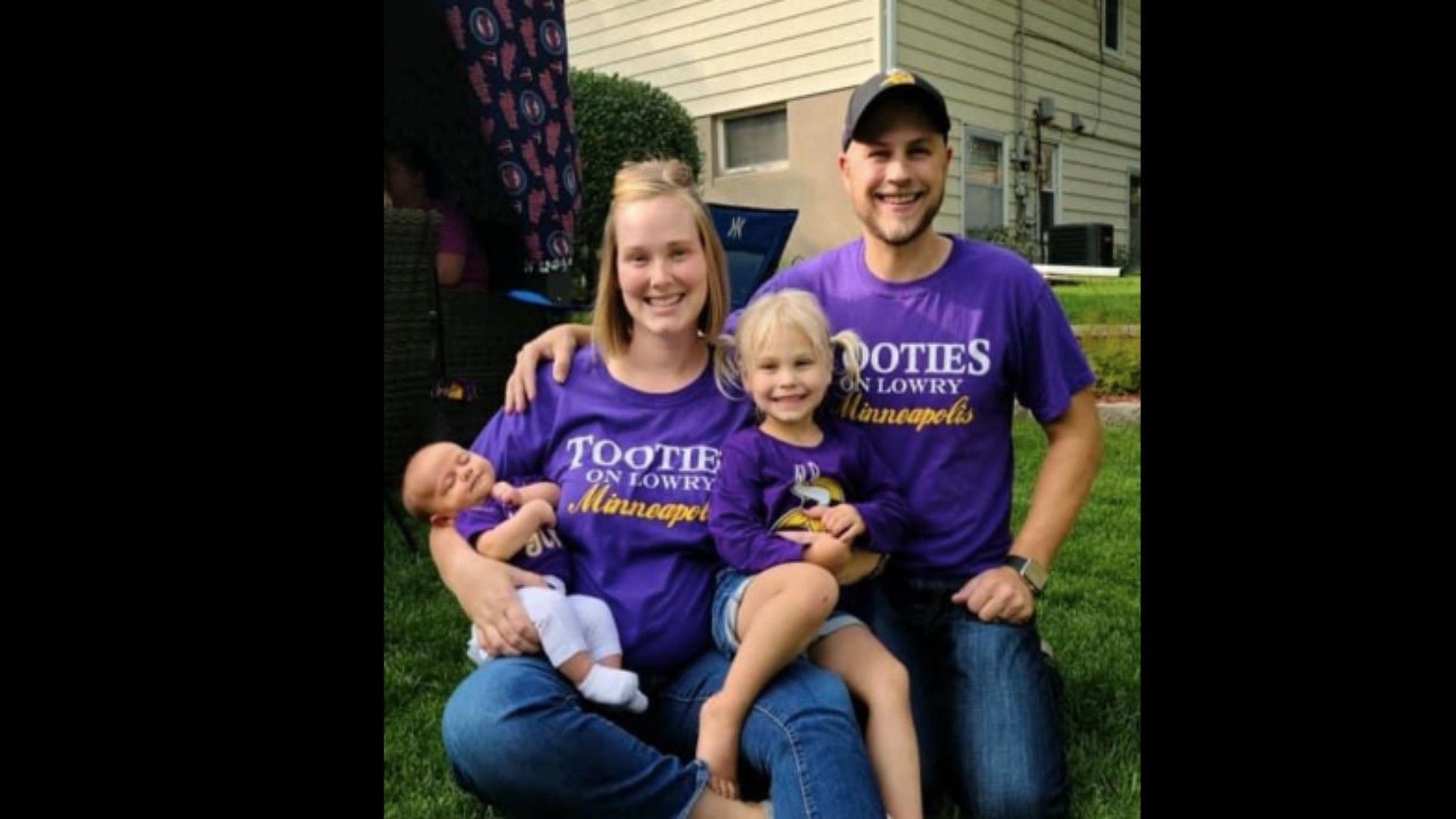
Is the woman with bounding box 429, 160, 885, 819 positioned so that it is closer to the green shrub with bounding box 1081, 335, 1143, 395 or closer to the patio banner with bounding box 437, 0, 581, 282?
the green shrub with bounding box 1081, 335, 1143, 395

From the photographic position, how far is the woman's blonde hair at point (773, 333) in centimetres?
176

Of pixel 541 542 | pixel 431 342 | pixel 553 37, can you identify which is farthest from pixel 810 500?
pixel 553 37

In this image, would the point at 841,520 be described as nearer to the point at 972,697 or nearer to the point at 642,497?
the point at 642,497

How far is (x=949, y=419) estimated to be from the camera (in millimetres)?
1916

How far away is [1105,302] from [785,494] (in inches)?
57.6

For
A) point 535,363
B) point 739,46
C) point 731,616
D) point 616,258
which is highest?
point 739,46

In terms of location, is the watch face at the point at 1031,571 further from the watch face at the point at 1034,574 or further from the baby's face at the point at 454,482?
the baby's face at the point at 454,482

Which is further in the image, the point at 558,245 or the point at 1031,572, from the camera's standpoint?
the point at 558,245

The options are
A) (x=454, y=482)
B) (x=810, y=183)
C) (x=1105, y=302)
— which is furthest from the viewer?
(x=810, y=183)

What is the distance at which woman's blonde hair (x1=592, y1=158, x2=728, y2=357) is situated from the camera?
177cm
